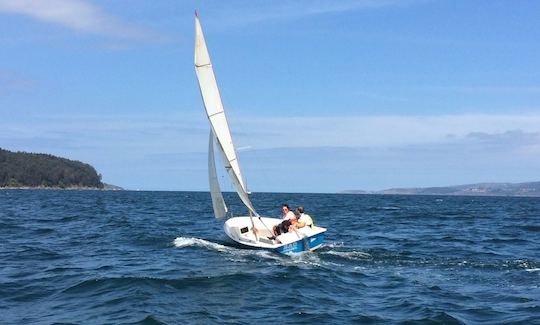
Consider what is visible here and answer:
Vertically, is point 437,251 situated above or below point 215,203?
below

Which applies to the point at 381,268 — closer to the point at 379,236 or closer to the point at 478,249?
the point at 478,249

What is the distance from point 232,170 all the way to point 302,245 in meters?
4.42

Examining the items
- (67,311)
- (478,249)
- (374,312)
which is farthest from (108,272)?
(478,249)

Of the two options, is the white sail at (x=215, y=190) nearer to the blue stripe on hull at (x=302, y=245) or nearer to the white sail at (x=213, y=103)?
the white sail at (x=213, y=103)

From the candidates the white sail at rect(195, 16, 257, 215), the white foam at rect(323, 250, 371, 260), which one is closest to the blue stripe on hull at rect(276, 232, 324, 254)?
the white foam at rect(323, 250, 371, 260)

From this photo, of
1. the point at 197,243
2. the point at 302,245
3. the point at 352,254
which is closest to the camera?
the point at 302,245

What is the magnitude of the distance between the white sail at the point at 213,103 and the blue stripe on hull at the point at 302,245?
2995 millimetres

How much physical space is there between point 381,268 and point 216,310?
8734 millimetres

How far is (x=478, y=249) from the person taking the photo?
2825 centimetres

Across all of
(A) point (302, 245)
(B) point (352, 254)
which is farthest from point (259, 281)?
(B) point (352, 254)

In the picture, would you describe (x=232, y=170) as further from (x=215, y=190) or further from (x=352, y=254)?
(x=352, y=254)

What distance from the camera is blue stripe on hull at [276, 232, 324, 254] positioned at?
2461cm

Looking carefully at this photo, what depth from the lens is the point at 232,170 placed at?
86.2ft

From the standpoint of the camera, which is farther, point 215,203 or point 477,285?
point 215,203
